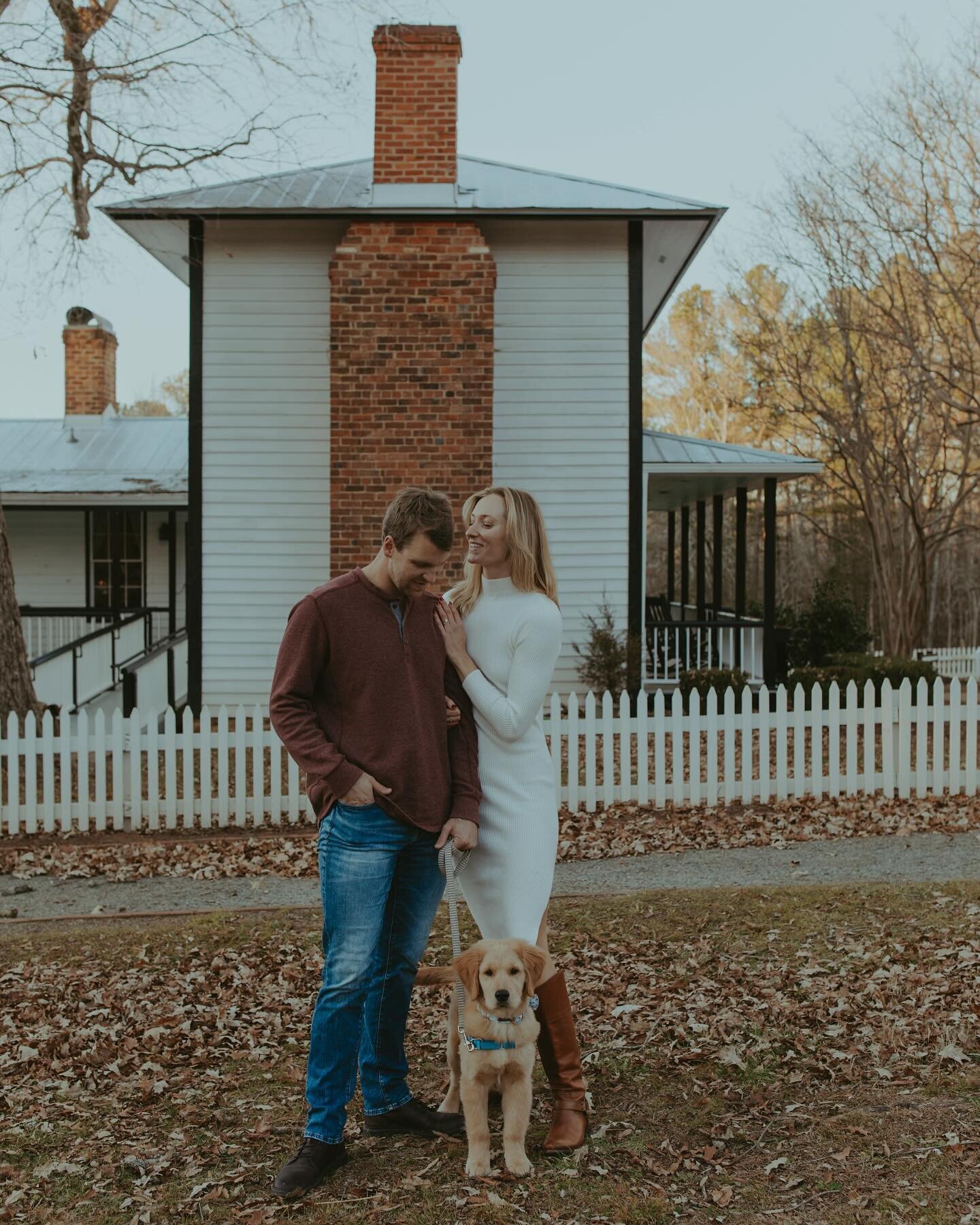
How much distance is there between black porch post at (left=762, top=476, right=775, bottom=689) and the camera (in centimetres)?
1602

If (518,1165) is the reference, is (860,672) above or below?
above

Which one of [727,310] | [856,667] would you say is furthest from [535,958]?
[727,310]

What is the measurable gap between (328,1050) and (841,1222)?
153 cm

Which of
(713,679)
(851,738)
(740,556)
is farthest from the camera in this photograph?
(740,556)

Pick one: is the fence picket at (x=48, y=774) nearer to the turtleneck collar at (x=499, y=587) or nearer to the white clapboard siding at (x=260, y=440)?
the white clapboard siding at (x=260, y=440)

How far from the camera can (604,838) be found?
9.09m

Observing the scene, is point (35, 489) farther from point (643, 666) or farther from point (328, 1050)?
point (328, 1050)

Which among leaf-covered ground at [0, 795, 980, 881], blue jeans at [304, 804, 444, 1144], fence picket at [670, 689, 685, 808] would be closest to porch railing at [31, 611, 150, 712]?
leaf-covered ground at [0, 795, 980, 881]

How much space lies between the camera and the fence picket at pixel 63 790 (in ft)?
31.2

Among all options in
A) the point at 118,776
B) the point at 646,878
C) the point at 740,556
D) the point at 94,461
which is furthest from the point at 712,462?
the point at 94,461

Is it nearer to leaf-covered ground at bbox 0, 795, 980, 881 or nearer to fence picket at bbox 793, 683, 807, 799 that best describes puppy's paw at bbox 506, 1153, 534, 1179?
leaf-covered ground at bbox 0, 795, 980, 881

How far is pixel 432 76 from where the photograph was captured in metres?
13.6

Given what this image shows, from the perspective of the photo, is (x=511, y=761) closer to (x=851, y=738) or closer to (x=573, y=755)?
(x=573, y=755)

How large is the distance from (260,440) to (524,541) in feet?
35.0
